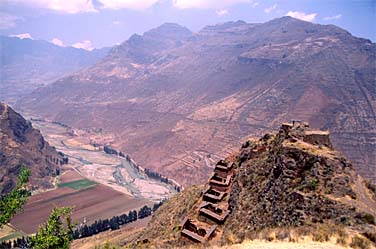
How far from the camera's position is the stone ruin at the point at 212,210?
31.5 metres

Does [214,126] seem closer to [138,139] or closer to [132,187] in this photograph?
[138,139]

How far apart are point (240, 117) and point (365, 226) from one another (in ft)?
510

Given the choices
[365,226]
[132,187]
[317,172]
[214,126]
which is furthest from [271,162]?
[214,126]

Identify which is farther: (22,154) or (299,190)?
(22,154)

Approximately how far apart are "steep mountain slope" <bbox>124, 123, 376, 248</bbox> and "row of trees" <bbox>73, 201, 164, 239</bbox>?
5727 centimetres

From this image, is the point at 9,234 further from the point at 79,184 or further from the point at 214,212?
the point at 214,212

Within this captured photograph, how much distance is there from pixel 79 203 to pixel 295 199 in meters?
102

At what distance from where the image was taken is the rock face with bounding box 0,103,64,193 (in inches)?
4920

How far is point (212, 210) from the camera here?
34.9 meters

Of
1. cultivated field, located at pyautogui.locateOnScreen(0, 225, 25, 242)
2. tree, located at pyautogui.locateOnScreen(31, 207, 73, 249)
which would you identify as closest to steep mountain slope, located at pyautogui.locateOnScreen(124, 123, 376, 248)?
tree, located at pyautogui.locateOnScreen(31, 207, 73, 249)

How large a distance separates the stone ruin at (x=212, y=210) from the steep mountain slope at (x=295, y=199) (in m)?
0.24

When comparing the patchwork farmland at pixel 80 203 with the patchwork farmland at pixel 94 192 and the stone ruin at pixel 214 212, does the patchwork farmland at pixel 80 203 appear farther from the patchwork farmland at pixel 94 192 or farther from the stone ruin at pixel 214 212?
the stone ruin at pixel 214 212

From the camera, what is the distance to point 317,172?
1038 inches

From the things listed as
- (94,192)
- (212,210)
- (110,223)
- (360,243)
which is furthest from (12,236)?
(360,243)
